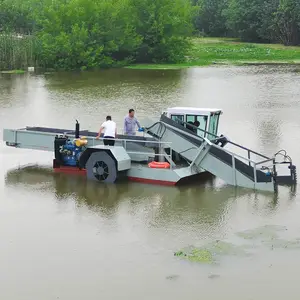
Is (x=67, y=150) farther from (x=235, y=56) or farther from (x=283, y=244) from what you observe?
(x=235, y=56)

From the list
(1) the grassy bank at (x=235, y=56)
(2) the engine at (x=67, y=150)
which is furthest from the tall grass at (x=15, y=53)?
(2) the engine at (x=67, y=150)

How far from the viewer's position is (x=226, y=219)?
45.3ft

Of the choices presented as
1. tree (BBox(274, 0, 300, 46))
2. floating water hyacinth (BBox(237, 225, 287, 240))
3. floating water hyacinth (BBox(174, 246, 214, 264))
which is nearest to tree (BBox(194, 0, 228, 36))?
tree (BBox(274, 0, 300, 46))

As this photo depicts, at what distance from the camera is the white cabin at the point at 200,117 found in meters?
17.2

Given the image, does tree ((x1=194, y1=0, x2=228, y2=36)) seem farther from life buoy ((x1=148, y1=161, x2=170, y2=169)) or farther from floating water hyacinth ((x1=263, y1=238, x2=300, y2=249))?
floating water hyacinth ((x1=263, y1=238, x2=300, y2=249))

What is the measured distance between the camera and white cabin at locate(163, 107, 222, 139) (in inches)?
675

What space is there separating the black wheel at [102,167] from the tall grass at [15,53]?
3149 cm

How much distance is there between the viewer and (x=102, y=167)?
16625 millimetres

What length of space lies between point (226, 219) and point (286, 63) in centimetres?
3996

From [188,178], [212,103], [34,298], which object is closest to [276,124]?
[212,103]

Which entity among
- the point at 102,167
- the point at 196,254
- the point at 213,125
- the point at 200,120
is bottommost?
the point at 196,254

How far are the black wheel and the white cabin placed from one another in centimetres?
207

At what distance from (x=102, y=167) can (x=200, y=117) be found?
9.11ft

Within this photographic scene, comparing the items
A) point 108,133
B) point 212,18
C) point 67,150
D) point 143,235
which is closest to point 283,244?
point 143,235
